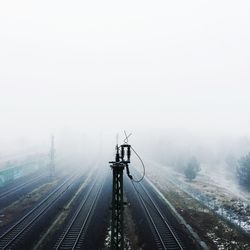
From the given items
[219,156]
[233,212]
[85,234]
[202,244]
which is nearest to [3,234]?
[85,234]

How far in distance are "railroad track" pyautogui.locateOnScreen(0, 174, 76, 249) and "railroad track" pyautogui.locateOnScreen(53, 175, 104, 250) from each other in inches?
159

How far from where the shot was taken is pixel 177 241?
26.4 metres

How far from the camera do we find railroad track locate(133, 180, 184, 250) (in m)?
26.0

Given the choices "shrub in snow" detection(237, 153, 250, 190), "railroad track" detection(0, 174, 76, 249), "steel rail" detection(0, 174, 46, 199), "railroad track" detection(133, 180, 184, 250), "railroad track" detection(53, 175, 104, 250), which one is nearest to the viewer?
"railroad track" detection(53, 175, 104, 250)

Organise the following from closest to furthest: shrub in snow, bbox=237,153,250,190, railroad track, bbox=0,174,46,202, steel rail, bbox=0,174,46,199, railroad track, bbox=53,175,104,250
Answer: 1. railroad track, bbox=53,175,104,250
2. railroad track, bbox=0,174,46,202
3. steel rail, bbox=0,174,46,199
4. shrub in snow, bbox=237,153,250,190

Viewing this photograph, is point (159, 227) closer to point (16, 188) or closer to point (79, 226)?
point (79, 226)

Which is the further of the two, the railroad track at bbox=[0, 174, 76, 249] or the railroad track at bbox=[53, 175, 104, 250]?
the railroad track at bbox=[0, 174, 76, 249]

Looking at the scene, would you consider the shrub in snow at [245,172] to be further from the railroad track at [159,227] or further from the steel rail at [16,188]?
the steel rail at [16,188]

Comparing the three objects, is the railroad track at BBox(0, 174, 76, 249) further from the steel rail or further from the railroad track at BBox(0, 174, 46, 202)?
the steel rail

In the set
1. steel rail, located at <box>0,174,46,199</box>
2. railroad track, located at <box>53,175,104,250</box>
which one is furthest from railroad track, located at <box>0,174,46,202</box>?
railroad track, located at <box>53,175,104,250</box>

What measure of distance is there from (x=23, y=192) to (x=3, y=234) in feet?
68.7

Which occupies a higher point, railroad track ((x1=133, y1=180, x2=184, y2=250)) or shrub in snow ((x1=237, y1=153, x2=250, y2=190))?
shrub in snow ((x1=237, y1=153, x2=250, y2=190))

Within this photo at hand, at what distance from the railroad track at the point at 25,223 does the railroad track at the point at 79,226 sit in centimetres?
404

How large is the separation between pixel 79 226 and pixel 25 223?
613cm
